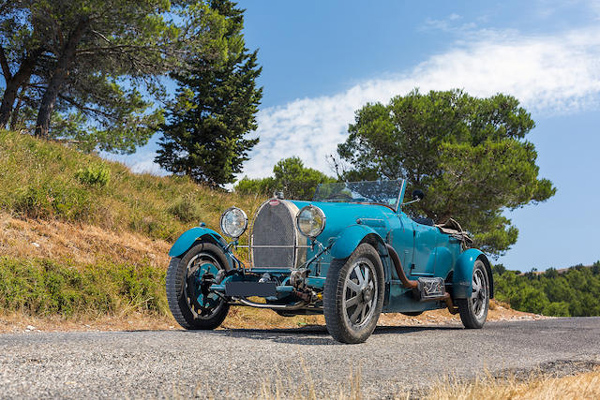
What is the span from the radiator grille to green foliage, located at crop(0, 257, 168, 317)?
311 cm

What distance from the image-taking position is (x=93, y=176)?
38.6ft

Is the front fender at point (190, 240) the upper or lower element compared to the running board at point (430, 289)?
upper

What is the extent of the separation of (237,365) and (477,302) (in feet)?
17.7

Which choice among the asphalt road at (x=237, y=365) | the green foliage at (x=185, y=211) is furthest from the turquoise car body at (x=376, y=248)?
the green foliage at (x=185, y=211)

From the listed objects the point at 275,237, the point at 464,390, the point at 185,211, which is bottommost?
the point at 464,390

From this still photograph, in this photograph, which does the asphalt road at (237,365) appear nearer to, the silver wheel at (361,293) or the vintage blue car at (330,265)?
the silver wheel at (361,293)

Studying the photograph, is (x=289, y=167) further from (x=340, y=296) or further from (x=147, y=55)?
(x=340, y=296)

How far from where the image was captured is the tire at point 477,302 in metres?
7.25

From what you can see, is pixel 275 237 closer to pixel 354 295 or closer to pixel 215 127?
pixel 354 295

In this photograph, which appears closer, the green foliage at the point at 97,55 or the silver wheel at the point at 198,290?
the silver wheel at the point at 198,290

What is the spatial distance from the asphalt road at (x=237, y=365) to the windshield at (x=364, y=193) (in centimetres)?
223

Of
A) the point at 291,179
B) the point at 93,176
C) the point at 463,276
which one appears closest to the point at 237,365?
the point at 463,276

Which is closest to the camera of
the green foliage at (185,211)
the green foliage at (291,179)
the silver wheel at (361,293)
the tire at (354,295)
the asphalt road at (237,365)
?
the asphalt road at (237,365)

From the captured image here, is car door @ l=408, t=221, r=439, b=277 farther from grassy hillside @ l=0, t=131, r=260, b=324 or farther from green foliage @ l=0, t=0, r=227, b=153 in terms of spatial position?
green foliage @ l=0, t=0, r=227, b=153
